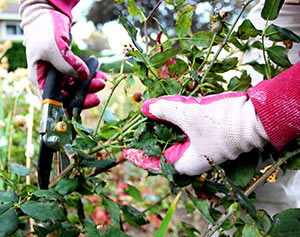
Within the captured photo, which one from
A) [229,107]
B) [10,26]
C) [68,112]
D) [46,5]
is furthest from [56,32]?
[10,26]

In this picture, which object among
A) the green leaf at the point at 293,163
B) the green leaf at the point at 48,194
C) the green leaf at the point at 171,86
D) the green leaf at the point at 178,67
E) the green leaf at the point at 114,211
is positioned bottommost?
the green leaf at the point at 114,211

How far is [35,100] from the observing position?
3.84ft

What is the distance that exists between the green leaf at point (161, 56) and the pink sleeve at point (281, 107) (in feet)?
0.59

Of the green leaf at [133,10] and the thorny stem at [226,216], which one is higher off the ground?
the green leaf at [133,10]

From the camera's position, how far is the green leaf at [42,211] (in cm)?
62

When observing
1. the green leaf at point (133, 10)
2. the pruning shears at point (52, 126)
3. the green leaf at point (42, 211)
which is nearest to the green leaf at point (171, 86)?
the green leaf at point (133, 10)

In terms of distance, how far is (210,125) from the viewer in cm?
60

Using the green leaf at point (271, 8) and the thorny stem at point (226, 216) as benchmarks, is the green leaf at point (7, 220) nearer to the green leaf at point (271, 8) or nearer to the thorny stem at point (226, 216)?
the thorny stem at point (226, 216)

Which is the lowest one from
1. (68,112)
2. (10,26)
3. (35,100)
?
(10,26)

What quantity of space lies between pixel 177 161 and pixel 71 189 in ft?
0.87

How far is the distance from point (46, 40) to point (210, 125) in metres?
0.45

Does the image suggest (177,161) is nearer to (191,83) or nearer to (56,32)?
(191,83)

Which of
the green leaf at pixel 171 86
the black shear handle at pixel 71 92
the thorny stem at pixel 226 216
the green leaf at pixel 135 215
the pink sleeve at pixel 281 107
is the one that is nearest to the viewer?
the thorny stem at pixel 226 216

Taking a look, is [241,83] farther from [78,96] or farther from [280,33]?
[78,96]
